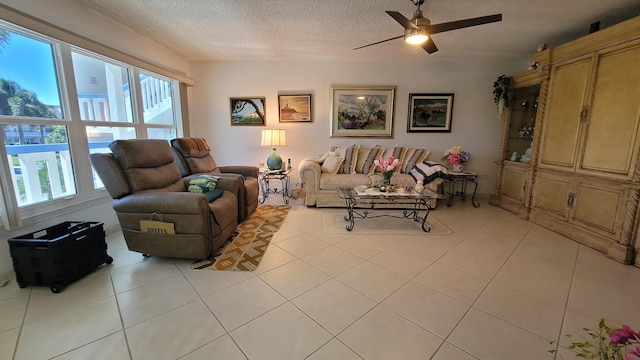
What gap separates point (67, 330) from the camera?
5.04ft

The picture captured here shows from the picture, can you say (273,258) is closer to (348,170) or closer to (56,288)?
(56,288)

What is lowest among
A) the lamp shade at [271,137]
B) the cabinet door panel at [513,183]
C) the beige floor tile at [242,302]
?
the beige floor tile at [242,302]

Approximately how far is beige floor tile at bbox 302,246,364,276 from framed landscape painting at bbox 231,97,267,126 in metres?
2.94

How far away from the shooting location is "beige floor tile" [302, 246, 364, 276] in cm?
222

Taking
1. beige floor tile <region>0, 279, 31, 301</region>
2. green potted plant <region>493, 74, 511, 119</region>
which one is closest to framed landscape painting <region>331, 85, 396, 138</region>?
green potted plant <region>493, 74, 511, 119</region>

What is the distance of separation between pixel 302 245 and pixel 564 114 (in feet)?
11.1

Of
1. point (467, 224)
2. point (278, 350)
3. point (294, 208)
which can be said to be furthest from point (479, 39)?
point (278, 350)

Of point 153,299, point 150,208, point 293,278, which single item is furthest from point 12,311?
point 293,278

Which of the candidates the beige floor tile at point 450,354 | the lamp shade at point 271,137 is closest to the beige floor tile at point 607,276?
the beige floor tile at point 450,354

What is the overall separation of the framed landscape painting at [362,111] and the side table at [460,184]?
1.27 m

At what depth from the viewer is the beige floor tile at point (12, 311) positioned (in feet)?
5.18

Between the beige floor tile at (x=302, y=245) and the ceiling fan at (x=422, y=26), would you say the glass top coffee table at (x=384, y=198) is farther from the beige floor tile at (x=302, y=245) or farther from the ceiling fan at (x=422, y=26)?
the ceiling fan at (x=422, y=26)

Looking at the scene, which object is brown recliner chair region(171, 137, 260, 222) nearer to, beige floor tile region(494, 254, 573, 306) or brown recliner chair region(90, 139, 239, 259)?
brown recliner chair region(90, 139, 239, 259)

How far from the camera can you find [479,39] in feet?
11.0
